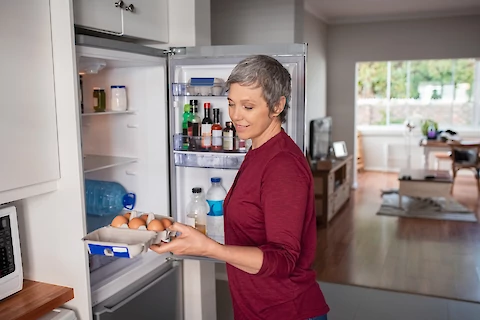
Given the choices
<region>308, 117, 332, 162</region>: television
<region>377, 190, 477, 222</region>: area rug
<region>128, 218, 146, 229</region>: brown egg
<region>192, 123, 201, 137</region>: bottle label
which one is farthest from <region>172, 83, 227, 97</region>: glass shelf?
<region>377, 190, 477, 222</region>: area rug

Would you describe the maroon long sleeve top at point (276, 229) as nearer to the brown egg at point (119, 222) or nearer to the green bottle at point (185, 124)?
the brown egg at point (119, 222)

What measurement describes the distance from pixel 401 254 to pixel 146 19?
3.38 meters

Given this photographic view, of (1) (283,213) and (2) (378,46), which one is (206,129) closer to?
(1) (283,213)

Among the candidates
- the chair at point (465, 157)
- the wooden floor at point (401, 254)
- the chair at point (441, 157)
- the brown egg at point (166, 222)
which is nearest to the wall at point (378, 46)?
the chair at point (465, 157)

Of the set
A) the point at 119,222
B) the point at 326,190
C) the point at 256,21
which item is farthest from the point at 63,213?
the point at 326,190

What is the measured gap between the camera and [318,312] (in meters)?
1.42

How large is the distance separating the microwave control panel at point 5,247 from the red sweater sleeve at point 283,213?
3.06 ft

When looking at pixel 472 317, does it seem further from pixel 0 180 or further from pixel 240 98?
pixel 0 180

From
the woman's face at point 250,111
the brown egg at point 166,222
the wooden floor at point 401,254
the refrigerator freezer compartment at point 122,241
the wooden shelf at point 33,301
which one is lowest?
the wooden floor at point 401,254

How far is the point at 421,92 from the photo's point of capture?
344 inches

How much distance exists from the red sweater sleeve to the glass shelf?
0.86 m

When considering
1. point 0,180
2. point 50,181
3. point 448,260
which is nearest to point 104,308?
point 50,181

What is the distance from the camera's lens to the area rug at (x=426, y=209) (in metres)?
5.70

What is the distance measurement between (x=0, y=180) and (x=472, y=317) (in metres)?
3.03
